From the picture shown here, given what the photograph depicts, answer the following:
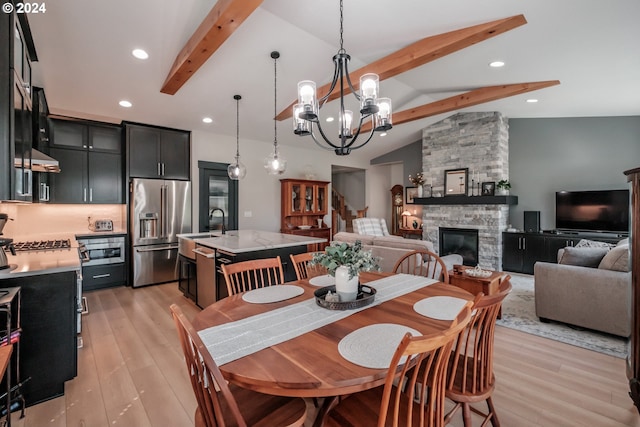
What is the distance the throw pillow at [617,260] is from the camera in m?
2.83

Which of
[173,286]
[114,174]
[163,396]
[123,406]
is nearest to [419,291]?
[163,396]

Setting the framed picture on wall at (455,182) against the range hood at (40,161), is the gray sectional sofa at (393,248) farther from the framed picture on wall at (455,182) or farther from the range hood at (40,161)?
the range hood at (40,161)

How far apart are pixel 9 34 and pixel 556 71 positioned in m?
5.42

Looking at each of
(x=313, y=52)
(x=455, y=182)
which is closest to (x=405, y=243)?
(x=313, y=52)

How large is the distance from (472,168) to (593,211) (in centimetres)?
215

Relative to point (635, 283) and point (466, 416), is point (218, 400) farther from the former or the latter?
point (635, 283)

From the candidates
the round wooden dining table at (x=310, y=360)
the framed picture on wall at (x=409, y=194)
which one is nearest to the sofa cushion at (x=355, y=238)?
the round wooden dining table at (x=310, y=360)

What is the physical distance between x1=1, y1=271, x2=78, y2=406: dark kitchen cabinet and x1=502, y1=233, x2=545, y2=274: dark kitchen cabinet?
22.2 feet

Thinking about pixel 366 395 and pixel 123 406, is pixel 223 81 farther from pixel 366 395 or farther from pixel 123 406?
pixel 366 395

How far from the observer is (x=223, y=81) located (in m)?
4.07

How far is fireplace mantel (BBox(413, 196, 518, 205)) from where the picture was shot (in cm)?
581

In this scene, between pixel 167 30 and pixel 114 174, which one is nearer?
pixel 167 30

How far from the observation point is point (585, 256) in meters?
3.13

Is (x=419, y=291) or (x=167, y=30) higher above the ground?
(x=167, y=30)
